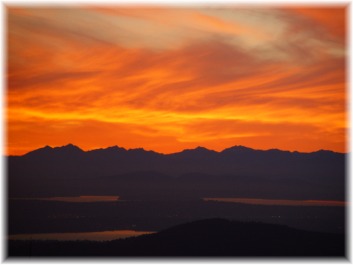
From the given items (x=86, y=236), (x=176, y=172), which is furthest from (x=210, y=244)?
(x=86, y=236)

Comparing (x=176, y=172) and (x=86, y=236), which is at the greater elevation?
(x=176, y=172)

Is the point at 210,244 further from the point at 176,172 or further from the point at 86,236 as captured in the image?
the point at 86,236

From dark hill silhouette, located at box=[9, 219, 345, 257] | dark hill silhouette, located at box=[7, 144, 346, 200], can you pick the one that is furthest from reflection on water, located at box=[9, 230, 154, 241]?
dark hill silhouette, located at box=[7, 144, 346, 200]

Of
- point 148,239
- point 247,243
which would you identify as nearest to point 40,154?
point 148,239

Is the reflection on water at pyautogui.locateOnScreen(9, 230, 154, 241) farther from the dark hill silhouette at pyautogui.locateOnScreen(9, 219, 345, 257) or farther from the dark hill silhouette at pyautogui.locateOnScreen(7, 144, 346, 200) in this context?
the dark hill silhouette at pyautogui.locateOnScreen(7, 144, 346, 200)

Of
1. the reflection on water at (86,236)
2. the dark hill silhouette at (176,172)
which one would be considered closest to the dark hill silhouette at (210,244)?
the reflection on water at (86,236)
